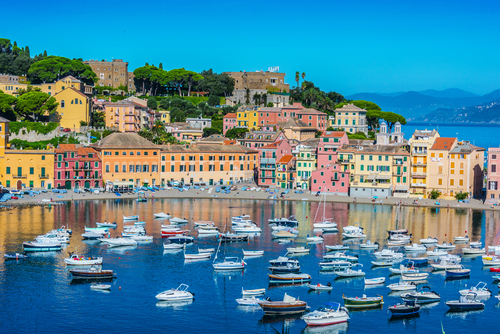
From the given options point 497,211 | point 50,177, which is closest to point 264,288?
point 497,211

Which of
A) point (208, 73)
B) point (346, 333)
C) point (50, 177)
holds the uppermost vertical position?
point (208, 73)

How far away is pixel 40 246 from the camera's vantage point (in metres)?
60.9

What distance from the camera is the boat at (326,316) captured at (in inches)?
1692

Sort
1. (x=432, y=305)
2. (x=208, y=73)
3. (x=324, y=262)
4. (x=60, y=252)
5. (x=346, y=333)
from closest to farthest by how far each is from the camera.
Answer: (x=346, y=333)
(x=432, y=305)
(x=324, y=262)
(x=60, y=252)
(x=208, y=73)

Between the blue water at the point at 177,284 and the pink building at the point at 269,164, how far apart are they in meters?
26.0

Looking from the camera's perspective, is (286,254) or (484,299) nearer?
(484,299)

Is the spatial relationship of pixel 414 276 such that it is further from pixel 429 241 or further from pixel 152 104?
pixel 152 104

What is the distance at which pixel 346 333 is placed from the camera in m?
42.2

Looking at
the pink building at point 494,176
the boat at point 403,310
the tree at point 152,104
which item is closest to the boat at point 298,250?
the boat at point 403,310

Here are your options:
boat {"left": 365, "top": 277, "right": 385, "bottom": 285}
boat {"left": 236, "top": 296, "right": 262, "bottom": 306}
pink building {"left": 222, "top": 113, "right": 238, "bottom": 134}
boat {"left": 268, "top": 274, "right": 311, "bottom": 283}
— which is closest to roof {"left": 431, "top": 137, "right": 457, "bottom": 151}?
boat {"left": 365, "top": 277, "right": 385, "bottom": 285}

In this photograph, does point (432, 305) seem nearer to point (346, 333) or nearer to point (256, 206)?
point (346, 333)

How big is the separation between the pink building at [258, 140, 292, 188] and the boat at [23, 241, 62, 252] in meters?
47.9

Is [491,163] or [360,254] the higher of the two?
[491,163]

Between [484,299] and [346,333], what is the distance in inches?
528
